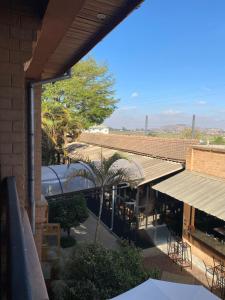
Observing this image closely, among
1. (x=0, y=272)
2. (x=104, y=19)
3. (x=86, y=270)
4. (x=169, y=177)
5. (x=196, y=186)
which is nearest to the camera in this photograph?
(x=0, y=272)

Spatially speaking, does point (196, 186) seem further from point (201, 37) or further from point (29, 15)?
point (201, 37)

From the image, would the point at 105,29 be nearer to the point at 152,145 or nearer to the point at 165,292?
the point at 165,292

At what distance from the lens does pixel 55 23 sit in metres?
3.03

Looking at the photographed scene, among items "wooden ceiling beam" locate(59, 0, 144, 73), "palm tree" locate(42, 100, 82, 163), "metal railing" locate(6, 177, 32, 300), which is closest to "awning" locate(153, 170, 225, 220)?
"wooden ceiling beam" locate(59, 0, 144, 73)

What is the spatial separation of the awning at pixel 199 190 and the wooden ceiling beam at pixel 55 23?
25.7ft

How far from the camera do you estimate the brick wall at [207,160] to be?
12211 millimetres

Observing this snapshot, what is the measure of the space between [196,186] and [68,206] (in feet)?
17.7

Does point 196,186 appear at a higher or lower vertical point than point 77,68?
lower

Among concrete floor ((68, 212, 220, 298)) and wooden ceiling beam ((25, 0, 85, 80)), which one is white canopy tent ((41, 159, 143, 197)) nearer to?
concrete floor ((68, 212, 220, 298))

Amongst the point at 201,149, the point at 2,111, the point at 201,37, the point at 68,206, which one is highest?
the point at 201,37

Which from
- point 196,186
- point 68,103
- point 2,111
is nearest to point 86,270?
point 2,111

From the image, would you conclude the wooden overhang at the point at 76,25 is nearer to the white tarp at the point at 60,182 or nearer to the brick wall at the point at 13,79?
the brick wall at the point at 13,79

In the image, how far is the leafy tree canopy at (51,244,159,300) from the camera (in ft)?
21.0

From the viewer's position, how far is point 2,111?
2979 millimetres
